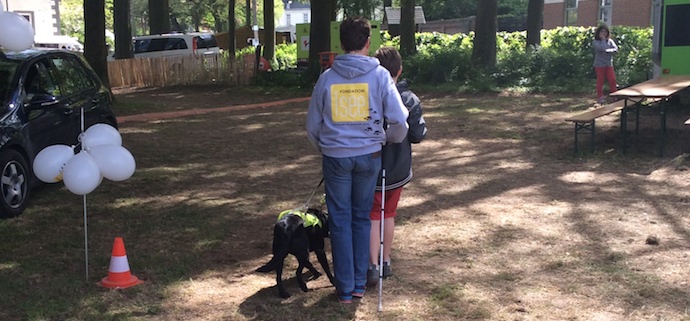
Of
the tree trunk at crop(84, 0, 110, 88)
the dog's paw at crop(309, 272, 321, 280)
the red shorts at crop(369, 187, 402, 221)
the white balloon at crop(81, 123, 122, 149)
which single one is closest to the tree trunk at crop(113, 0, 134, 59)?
the tree trunk at crop(84, 0, 110, 88)

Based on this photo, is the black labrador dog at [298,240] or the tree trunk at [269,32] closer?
the black labrador dog at [298,240]

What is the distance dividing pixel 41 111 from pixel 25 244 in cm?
197

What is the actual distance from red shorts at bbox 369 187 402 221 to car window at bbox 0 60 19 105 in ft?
14.0

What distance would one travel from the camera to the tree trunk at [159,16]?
30.0 m

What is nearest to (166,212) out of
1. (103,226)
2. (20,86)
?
(103,226)

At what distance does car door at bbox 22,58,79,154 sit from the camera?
7469mm

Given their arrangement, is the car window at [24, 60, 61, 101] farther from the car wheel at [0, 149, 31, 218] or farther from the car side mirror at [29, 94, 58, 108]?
the car wheel at [0, 149, 31, 218]

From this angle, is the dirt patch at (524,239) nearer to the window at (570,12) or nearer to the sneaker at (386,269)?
the sneaker at (386,269)

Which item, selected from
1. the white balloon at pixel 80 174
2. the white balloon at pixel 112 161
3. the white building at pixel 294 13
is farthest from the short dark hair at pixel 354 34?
the white building at pixel 294 13

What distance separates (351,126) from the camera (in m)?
4.53

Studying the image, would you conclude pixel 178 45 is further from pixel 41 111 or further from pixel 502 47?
pixel 41 111

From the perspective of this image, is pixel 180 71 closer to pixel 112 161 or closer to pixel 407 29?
pixel 407 29

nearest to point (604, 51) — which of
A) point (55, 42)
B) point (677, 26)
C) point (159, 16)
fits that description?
point (677, 26)

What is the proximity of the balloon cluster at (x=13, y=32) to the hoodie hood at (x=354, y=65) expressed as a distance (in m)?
2.99
